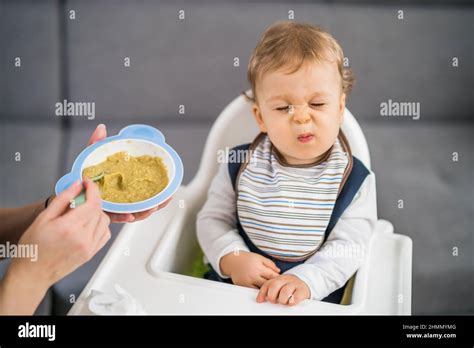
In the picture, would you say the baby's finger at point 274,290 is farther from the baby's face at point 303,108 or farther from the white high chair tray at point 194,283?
the baby's face at point 303,108

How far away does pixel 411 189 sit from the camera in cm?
100

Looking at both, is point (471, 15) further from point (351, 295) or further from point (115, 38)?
point (115, 38)

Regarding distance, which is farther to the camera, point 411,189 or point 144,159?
point 411,189

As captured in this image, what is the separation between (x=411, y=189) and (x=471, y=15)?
12.7 inches

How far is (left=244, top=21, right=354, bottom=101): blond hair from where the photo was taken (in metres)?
0.79

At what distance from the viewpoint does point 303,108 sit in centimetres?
80

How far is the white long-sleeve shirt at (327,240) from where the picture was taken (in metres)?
0.80

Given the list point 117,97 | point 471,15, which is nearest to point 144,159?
point 117,97

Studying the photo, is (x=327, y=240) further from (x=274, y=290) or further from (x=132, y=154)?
(x=132, y=154)

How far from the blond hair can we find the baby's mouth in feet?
0.31

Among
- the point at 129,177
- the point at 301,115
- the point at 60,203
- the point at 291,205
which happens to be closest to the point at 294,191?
the point at 291,205

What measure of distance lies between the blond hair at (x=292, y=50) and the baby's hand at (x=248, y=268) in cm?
27

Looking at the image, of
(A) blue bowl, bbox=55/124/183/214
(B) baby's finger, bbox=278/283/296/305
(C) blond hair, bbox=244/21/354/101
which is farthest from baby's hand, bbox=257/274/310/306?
(C) blond hair, bbox=244/21/354/101
